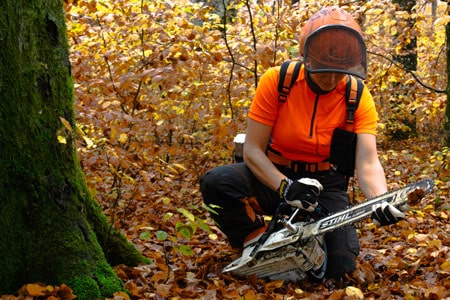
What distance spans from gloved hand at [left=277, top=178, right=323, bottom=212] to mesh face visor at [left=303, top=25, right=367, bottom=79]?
0.78m

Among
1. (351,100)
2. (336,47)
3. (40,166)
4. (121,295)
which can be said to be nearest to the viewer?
(40,166)

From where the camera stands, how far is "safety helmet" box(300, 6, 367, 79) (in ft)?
11.1

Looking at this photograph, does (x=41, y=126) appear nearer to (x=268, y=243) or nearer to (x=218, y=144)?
(x=268, y=243)

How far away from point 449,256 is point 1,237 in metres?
3.06

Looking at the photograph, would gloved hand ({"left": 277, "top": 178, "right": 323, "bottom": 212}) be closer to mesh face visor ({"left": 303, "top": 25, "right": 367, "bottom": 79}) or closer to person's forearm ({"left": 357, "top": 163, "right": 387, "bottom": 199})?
person's forearm ({"left": 357, "top": 163, "right": 387, "bottom": 199})

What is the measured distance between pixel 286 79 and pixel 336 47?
0.52 m

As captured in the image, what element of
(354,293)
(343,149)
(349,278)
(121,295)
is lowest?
(349,278)

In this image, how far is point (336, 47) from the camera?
11.2 feet

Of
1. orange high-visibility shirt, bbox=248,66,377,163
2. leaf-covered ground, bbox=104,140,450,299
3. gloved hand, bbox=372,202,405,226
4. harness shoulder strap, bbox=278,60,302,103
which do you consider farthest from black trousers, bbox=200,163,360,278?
gloved hand, bbox=372,202,405,226

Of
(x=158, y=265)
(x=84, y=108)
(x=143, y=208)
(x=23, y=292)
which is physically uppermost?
(x=84, y=108)

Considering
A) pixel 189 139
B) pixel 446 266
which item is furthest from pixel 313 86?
pixel 189 139

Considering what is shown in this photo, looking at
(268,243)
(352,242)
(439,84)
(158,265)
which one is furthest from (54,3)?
(439,84)

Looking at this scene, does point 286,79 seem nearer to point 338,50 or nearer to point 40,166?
point 338,50

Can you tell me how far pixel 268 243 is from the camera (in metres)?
3.55
